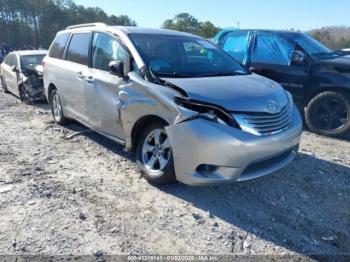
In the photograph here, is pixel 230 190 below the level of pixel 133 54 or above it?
below

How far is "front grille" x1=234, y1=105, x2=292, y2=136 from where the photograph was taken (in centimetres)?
345

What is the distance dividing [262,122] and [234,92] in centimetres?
43

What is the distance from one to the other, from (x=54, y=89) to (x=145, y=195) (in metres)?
3.58

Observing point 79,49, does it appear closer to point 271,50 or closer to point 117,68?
point 117,68

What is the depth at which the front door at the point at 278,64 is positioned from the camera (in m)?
6.59

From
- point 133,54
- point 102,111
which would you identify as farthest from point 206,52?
point 102,111

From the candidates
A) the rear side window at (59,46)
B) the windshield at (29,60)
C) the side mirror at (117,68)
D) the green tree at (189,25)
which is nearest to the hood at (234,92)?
the side mirror at (117,68)

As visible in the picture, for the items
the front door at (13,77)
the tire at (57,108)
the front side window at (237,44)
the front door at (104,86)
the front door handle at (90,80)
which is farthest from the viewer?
the front door at (13,77)

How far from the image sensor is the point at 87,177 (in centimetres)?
441

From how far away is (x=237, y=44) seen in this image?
7.69 m

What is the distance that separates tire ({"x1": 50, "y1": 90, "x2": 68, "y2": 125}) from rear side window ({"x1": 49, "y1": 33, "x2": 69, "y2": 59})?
69 cm

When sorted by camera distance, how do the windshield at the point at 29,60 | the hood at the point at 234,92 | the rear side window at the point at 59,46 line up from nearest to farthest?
the hood at the point at 234,92 < the rear side window at the point at 59,46 < the windshield at the point at 29,60

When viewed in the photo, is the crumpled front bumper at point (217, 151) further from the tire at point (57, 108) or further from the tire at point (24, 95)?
the tire at point (24, 95)

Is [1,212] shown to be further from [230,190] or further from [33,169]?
[230,190]
